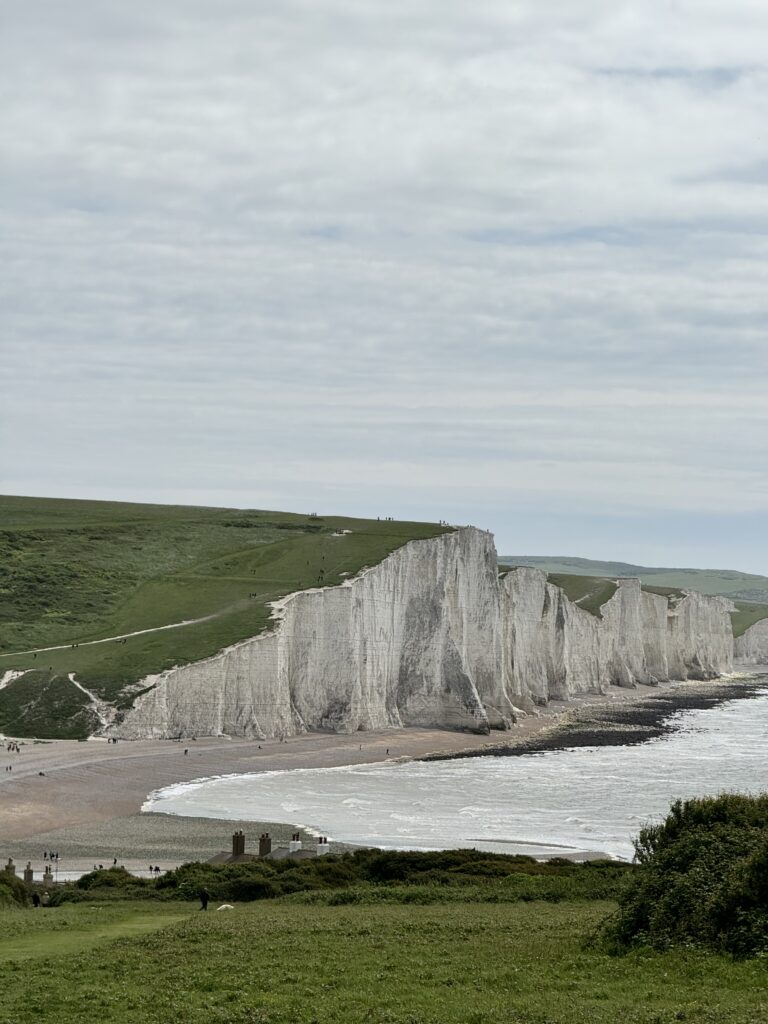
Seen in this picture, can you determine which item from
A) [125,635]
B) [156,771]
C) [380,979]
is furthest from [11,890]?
[125,635]

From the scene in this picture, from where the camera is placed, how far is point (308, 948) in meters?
20.6

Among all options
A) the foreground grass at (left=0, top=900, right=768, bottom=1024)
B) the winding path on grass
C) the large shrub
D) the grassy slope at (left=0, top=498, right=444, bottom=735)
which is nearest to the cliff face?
the grassy slope at (left=0, top=498, right=444, bottom=735)

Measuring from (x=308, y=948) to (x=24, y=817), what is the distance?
114 feet

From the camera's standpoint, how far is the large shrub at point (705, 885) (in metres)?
18.5

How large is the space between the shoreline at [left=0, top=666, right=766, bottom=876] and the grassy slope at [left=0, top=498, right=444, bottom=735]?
652cm

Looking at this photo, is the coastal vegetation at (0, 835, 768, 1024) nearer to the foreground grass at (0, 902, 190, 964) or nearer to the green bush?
the foreground grass at (0, 902, 190, 964)

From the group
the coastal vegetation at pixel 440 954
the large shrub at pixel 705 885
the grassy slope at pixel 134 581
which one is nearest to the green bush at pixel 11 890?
the coastal vegetation at pixel 440 954

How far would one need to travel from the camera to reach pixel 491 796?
60.3 m

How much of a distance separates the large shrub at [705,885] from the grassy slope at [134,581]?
182 ft

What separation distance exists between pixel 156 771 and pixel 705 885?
158ft

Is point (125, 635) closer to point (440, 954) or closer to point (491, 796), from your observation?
point (491, 796)

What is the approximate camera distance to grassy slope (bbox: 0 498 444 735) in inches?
3076

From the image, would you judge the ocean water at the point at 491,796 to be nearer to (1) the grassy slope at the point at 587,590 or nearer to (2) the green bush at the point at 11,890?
(2) the green bush at the point at 11,890

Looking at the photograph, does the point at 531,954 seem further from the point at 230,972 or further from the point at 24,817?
the point at 24,817
